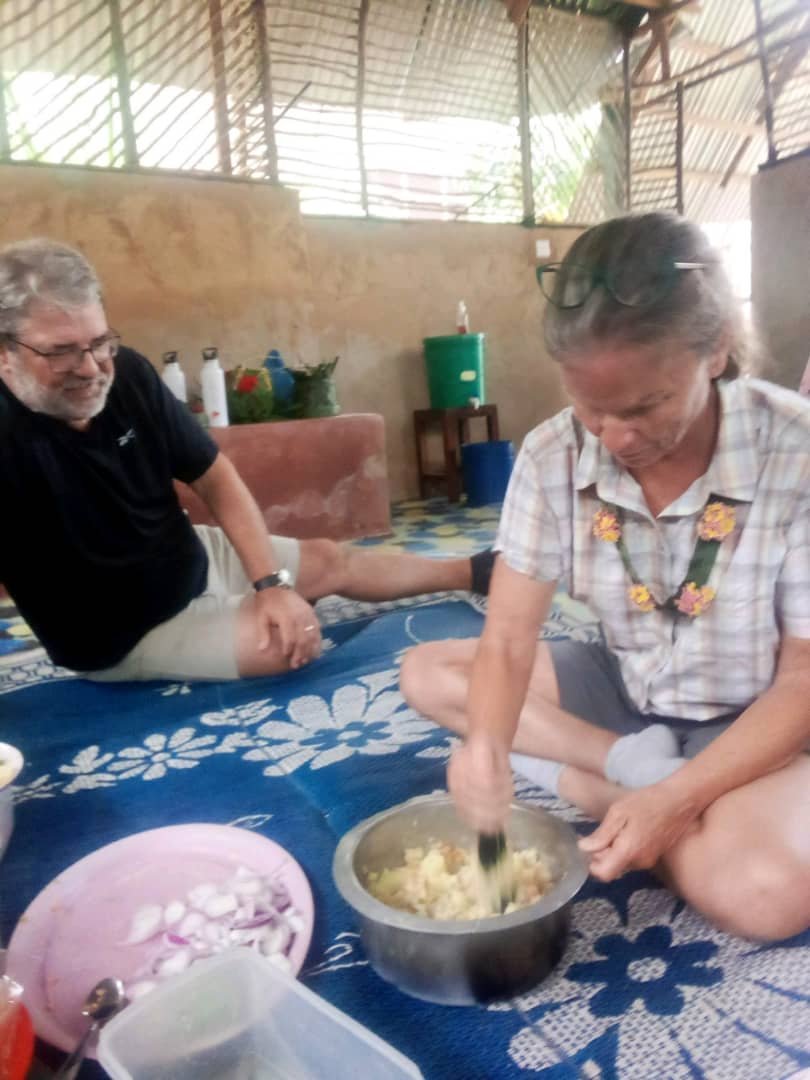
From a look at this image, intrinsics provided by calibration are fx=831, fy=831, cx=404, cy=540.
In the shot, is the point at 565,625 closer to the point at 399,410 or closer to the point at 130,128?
the point at 399,410

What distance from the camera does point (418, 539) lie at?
10.3ft

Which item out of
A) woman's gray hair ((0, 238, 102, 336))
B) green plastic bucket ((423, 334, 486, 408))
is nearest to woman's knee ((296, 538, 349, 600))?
woman's gray hair ((0, 238, 102, 336))

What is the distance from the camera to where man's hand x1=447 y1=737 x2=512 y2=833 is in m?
0.85

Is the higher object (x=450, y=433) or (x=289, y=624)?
(x=450, y=433)

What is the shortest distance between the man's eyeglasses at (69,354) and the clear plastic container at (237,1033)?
3.54 ft

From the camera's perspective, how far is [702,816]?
0.88 m

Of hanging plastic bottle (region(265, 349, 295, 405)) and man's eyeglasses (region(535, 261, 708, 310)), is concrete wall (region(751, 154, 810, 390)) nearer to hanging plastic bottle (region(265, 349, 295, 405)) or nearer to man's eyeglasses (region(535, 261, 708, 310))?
hanging plastic bottle (region(265, 349, 295, 405))

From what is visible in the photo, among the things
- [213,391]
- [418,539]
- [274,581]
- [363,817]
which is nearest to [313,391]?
[213,391]

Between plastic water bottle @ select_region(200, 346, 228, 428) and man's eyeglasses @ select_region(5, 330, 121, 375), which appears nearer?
man's eyeglasses @ select_region(5, 330, 121, 375)

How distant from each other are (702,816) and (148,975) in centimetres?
61

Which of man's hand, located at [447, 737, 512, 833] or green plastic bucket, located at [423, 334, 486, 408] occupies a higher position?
green plastic bucket, located at [423, 334, 486, 408]

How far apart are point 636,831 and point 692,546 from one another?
32cm

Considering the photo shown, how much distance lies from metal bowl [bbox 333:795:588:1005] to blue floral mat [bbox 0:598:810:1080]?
4 cm

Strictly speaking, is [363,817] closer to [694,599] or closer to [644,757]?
[644,757]
